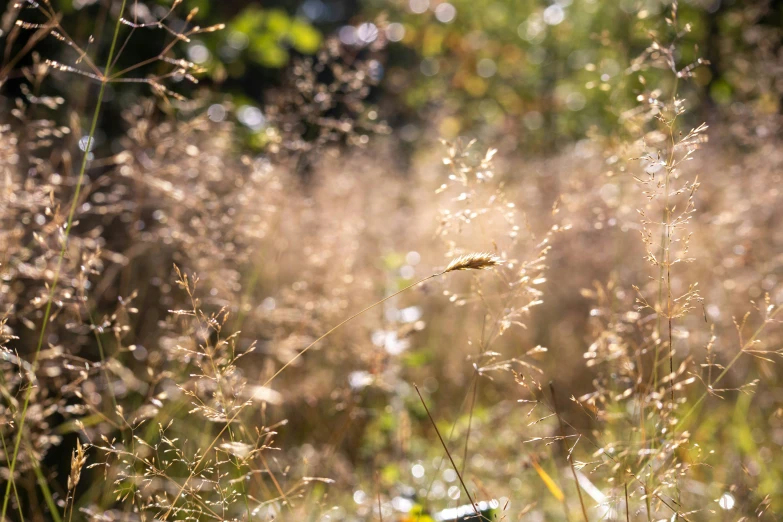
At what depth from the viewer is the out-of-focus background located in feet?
4.25

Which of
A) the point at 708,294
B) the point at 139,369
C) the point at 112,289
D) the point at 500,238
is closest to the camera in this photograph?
the point at 139,369

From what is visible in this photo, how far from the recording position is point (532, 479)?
2.13m

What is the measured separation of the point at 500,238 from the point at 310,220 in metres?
1.09

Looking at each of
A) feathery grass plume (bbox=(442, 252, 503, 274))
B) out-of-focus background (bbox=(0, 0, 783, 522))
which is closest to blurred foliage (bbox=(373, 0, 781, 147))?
out-of-focus background (bbox=(0, 0, 783, 522))

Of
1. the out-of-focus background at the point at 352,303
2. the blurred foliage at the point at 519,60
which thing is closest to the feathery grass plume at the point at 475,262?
the out-of-focus background at the point at 352,303

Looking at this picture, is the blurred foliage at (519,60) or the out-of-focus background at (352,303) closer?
the out-of-focus background at (352,303)

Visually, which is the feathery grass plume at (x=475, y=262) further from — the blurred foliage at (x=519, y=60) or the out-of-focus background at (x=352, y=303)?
the blurred foliage at (x=519, y=60)

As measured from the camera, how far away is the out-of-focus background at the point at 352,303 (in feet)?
4.25

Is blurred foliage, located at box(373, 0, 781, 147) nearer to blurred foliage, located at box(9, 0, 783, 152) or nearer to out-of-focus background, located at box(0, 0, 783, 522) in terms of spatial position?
blurred foliage, located at box(9, 0, 783, 152)

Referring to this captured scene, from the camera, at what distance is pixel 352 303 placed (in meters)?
2.56

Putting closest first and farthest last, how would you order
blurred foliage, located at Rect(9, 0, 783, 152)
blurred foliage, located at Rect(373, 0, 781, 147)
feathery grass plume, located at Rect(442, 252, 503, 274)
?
feathery grass plume, located at Rect(442, 252, 503, 274)
blurred foliage, located at Rect(9, 0, 783, 152)
blurred foliage, located at Rect(373, 0, 781, 147)

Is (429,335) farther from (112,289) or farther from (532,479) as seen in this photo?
(112,289)

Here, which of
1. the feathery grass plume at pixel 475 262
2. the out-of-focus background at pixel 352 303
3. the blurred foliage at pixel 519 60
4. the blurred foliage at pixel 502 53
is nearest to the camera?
the feathery grass plume at pixel 475 262

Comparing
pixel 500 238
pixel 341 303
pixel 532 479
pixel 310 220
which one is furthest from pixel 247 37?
pixel 532 479
